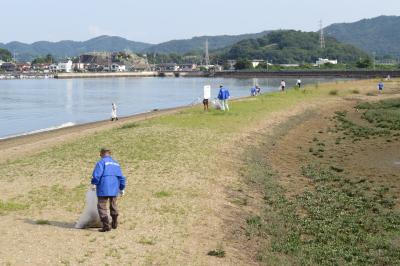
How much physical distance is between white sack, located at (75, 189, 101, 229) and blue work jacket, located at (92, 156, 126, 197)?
278 millimetres

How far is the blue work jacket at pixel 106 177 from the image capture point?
988 cm

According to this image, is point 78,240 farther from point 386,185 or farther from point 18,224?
point 386,185

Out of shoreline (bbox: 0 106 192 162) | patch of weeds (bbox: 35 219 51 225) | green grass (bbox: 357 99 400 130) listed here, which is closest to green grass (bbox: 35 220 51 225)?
patch of weeds (bbox: 35 219 51 225)

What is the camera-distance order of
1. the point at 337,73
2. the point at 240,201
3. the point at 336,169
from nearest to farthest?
the point at 240,201 → the point at 336,169 → the point at 337,73

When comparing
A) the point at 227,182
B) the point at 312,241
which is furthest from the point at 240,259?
the point at 227,182

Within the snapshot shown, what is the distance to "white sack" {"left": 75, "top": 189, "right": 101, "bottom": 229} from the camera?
10.2 meters

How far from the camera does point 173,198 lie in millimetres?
12789

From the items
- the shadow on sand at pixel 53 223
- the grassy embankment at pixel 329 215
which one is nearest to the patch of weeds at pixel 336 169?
the grassy embankment at pixel 329 215

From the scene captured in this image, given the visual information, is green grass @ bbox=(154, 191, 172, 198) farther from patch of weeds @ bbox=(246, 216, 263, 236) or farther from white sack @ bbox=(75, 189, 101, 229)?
white sack @ bbox=(75, 189, 101, 229)

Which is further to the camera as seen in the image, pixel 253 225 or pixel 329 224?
pixel 329 224

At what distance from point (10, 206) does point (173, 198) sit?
363 centimetres

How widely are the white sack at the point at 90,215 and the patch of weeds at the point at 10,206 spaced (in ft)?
6.67

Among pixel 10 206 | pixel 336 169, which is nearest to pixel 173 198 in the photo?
pixel 10 206

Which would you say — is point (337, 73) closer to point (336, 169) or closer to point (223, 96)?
point (223, 96)
